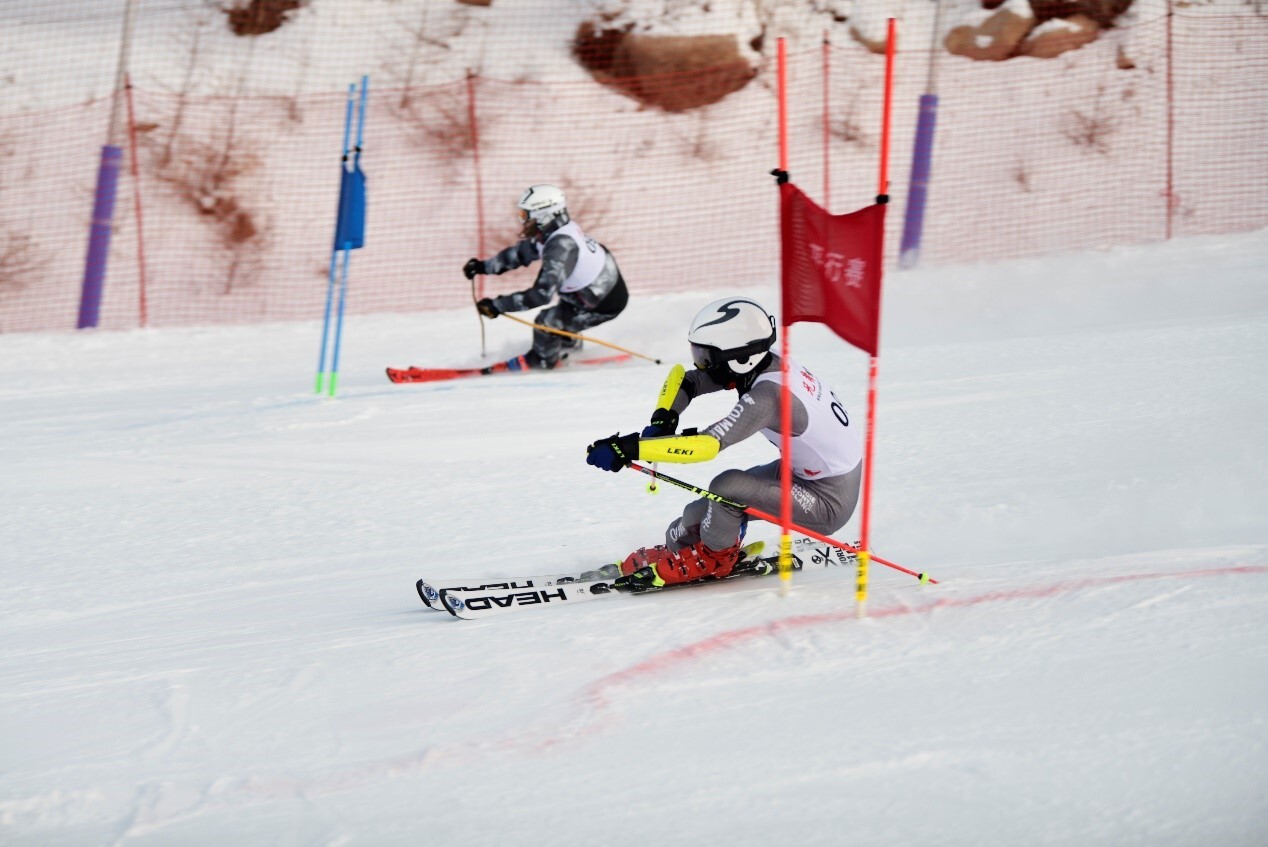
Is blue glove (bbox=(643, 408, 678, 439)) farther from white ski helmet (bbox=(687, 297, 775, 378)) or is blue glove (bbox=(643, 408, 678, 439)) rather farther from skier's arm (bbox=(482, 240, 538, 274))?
skier's arm (bbox=(482, 240, 538, 274))

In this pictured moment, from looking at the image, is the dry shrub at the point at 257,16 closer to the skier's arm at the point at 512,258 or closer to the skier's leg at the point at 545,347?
the skier's arm at the point at 512,258

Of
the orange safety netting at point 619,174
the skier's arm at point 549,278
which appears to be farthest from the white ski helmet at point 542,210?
the orange safety netting at point 619,174

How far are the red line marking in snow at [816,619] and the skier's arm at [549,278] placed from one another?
6.18 meters

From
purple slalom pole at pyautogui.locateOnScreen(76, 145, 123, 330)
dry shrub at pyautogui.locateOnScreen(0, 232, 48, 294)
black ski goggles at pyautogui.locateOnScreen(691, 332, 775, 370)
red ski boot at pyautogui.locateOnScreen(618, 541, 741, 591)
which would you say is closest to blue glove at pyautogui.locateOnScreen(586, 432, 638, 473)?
black ski goggles at pyautogui.locateOnScreen(691, 332, 775, 370)

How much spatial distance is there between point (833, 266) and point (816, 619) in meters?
1.22

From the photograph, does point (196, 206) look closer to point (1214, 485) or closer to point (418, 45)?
point (418, 45)

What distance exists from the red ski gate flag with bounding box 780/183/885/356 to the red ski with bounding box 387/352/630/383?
602 centimetres

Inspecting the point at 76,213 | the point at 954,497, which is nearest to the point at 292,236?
the point at 76,213

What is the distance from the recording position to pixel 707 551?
524 cm

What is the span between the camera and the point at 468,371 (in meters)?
10.5

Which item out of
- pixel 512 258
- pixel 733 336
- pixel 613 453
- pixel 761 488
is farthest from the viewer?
pixel 512 258

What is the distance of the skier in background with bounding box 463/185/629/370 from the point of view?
34.2 feet

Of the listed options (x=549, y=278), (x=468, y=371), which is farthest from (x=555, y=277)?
(x=468, y=371)

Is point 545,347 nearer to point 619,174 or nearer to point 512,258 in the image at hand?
point 512,258
